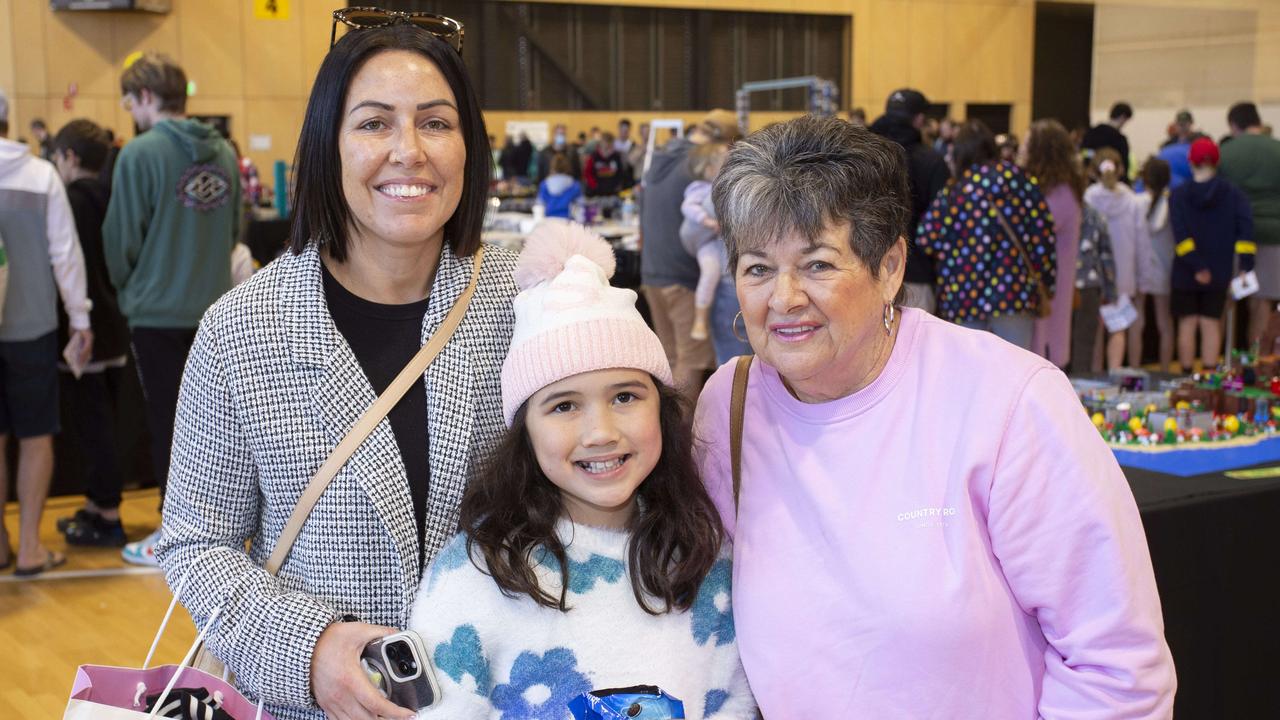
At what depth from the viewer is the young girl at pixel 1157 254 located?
29.4 feet

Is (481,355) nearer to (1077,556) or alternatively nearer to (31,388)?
(1077,556)

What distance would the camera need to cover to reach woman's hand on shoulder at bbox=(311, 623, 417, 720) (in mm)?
1646

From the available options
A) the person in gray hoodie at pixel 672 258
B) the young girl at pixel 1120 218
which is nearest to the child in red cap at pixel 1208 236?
the young girl at pixel 1120 218

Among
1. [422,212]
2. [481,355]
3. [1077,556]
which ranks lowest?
[1077,556]

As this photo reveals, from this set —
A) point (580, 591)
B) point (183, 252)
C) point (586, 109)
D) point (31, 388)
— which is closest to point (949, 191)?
point (183, 252)

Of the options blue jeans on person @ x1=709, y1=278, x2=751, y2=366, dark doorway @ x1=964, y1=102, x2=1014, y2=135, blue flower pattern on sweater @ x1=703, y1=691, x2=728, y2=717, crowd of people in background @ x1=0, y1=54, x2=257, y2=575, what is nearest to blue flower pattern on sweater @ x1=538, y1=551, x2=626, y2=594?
blue flower pattern on sweater @ x1=703, y1=691, x2=728, y2=717

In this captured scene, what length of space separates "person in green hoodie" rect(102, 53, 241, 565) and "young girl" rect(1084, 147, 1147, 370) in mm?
6089

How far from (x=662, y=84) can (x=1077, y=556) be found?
20.2 meters

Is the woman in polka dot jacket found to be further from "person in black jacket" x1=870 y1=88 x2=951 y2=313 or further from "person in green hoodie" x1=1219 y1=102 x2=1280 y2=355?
"person in green hoodie" x1=1219 y1=102 x2=1280 y2=355

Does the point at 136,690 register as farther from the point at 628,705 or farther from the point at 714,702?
the point at 714,702

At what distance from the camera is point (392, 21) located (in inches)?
70.6

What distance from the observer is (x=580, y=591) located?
1721mm

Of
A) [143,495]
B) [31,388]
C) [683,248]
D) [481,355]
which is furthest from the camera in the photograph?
[683,248]

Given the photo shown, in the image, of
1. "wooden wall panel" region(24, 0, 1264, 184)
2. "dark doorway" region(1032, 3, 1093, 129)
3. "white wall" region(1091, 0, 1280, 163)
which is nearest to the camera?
"wooden wall panel" region(24, 0, 1264, 184)
